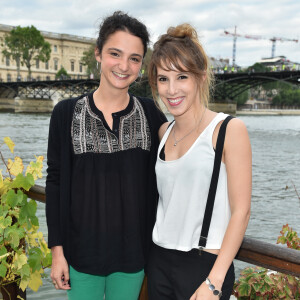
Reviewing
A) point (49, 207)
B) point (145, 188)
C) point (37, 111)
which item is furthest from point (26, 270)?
point (37, 111)

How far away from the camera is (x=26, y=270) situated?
1.97m

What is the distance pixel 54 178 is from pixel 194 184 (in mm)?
578

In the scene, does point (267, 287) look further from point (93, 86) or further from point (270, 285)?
point (93, 86)

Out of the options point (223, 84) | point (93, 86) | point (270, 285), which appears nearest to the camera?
point (270, 285)

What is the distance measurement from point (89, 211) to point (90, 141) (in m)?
0.26

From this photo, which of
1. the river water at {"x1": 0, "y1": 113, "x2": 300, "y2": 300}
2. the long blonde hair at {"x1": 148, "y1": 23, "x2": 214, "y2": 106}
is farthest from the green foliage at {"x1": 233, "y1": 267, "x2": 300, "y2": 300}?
the long blonde hair at {"x1": 148, "y1": 23, "x2": 214, "y2": 106}

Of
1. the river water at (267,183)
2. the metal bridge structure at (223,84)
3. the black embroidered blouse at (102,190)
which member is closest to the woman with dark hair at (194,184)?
the black embroidered blouse at (102,190)

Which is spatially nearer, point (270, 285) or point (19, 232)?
point (19, 232)

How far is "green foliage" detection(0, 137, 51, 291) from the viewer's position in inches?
75.2

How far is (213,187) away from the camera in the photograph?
131 cm

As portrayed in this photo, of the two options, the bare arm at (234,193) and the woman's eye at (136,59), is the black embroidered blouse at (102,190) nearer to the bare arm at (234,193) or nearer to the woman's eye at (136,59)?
the woman's eye at (136,59)

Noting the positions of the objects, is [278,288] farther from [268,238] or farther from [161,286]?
[268,238]

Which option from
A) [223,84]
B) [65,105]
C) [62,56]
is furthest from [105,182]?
[62,56]

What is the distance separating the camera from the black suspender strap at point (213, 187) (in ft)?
4.23
